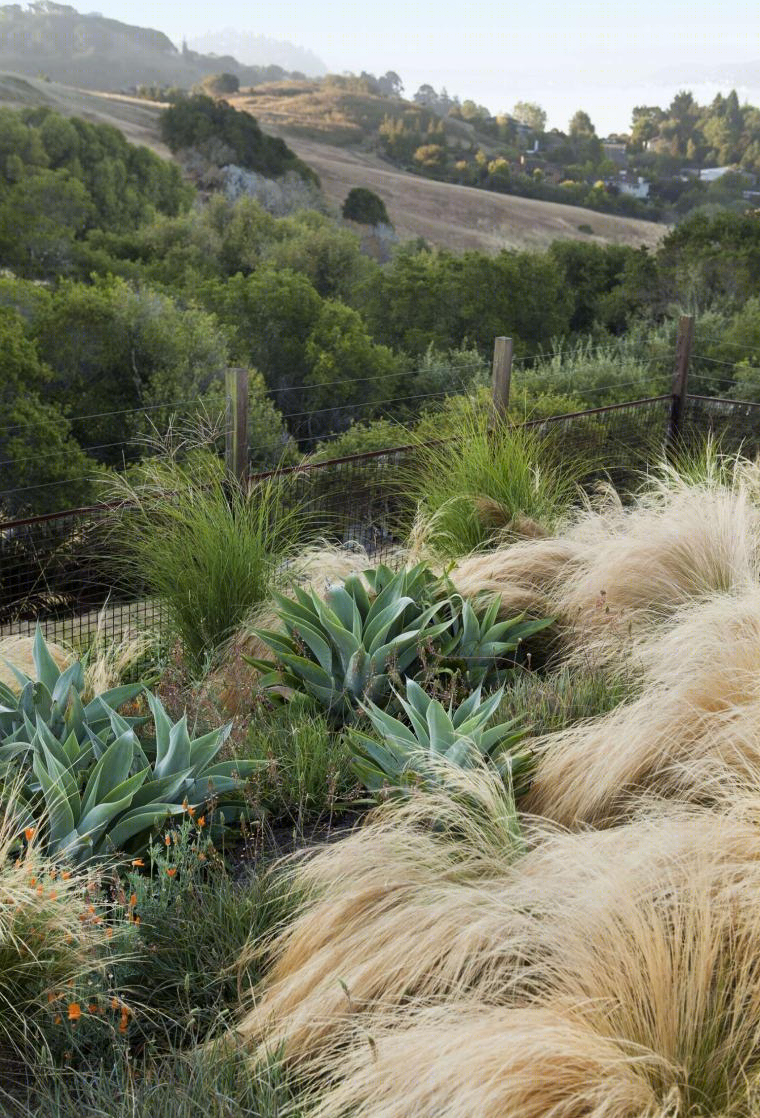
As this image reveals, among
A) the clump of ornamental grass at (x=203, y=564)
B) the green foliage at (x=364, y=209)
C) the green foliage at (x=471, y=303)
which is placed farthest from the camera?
the green foliage at (x=364, y=209)

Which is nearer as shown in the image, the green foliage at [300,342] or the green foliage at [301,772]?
the green foliage at [301,772]

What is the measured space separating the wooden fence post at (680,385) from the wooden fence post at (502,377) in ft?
6.80

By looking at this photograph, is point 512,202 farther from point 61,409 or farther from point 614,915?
point 614,915

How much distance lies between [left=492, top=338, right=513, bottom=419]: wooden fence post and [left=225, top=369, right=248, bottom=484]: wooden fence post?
1572 mm

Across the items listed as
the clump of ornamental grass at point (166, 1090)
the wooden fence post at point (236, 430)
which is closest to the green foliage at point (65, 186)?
the wooden fence post at point (236, 430)

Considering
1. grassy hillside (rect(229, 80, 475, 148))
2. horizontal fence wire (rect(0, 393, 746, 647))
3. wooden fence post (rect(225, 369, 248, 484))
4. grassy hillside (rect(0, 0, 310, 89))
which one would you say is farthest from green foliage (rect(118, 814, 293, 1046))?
grassy hillside (rect(0, 0, 310, 89))

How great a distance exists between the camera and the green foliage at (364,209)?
46344 mm

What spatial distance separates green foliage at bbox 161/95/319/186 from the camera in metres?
44.6

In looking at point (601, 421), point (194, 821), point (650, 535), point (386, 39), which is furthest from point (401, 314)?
point (386, 39)

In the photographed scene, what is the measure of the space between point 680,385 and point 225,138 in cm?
4141

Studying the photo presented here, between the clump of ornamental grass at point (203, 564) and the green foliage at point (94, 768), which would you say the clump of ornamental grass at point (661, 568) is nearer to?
the clump of ornamental grass at point (203, 564)

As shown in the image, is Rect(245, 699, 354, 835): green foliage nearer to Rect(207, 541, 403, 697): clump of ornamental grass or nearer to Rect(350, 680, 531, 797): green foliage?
Rect(350, 680, 531, 797): green foliage

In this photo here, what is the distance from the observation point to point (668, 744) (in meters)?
2.52

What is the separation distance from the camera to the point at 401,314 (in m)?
26.8
